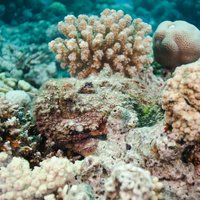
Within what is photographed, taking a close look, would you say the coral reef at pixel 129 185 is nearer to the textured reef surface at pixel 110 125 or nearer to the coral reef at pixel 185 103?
the textured reef surface at pixel 110 125

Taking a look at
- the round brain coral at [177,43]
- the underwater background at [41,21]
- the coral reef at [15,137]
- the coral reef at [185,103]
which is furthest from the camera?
the underwater background at [41,21]

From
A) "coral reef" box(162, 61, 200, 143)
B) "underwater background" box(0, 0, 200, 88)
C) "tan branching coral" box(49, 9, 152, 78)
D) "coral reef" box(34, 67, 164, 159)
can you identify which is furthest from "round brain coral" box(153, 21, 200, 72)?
"underwater background" box(0, 0, 200, 88)

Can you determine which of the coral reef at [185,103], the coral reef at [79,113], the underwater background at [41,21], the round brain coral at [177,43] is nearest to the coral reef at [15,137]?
the coral reef at [79,113]

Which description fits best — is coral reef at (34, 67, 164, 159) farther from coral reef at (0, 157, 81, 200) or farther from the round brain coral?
the round brain coral

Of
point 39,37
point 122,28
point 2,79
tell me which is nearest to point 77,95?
point 122,28

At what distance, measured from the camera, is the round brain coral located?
311 centimetres

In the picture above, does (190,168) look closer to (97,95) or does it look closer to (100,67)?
(97,95)

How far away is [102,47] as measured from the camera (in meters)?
2.68

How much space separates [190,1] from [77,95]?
650 inches

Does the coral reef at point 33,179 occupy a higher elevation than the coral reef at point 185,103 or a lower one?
lower

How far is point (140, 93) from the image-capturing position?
7.36 ft

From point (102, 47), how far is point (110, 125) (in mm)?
1541

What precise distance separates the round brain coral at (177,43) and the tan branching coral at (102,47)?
668mm

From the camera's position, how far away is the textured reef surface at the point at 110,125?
115cm
